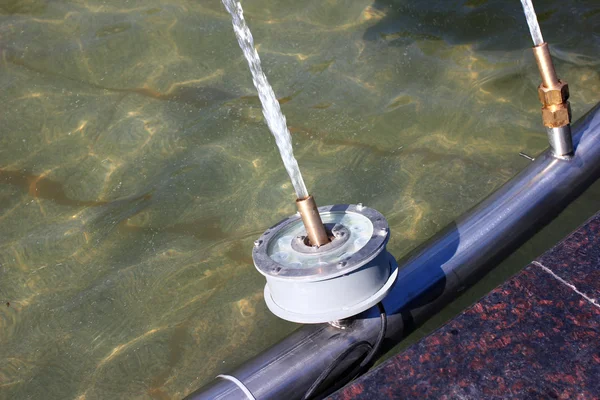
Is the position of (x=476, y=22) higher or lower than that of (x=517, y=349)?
lower

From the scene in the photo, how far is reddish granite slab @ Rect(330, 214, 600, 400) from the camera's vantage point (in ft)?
5.56

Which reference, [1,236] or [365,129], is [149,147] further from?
[365,129]

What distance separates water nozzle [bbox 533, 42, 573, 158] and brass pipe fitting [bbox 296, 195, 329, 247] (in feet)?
3.94

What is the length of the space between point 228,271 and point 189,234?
0.37 m

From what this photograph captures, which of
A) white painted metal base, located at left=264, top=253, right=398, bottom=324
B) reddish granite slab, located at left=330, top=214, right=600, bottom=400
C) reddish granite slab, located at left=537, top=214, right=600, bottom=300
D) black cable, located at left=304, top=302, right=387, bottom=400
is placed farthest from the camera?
black cable, located at left=304, top=302, right=387, bottom=400

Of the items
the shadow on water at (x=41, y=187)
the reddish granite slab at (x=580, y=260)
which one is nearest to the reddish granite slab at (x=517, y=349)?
the reddish granite slab at (x=580, y=260)

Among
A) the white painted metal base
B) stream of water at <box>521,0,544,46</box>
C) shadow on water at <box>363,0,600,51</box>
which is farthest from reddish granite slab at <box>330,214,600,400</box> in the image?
shadow on water at <box>363,0,600,51</box>

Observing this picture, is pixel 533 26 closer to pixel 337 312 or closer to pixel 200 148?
pixel 337 312

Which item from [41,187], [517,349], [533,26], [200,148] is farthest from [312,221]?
[41,187]

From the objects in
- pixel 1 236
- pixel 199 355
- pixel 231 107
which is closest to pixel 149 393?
pixel 199 355

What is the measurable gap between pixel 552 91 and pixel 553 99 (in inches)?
1.5

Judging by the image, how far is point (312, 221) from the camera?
6.79 feet

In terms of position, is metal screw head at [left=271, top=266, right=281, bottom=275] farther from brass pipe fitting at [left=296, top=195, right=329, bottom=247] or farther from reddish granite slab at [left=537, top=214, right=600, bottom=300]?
reddish granite slab at [left=537, top=214, right=600, bottom=300]

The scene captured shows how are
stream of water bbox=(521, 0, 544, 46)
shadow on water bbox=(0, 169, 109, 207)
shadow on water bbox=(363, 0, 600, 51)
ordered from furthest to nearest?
shadow on water bbox=(363, 0, 600, 51) → shadow on water bbox=(0, 169, 109, 207) → stream of water bbox=(521, 0, 544, 46)
